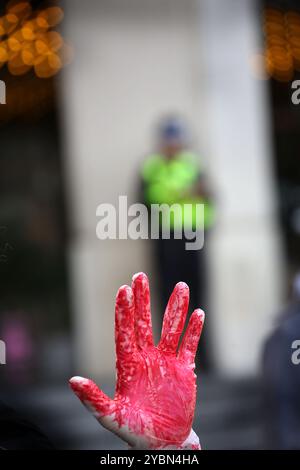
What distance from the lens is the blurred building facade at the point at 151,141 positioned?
739 cm

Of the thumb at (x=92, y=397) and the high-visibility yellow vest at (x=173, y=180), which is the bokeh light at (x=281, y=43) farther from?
the thumb at (x=92, y=397)

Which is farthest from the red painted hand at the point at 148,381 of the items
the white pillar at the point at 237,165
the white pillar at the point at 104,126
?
the white pillar at the point at 237,165

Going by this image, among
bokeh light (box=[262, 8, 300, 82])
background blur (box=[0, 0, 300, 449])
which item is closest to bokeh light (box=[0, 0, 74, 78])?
background blur (box=[0, 0, 300, 449])

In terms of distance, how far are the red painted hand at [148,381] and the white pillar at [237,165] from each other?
5527 millimetres

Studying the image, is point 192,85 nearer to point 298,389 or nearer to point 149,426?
point 298,389

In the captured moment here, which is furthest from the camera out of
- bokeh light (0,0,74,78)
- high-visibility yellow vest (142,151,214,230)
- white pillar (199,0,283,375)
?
white pillar (199,0,283,375)

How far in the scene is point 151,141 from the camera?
7570mm

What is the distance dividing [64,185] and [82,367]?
125 cm

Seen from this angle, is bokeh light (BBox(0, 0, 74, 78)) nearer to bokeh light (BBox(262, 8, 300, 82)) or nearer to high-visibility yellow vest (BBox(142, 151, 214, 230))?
high-visibility yellow vest (BBox(142, 151, 214, 230))

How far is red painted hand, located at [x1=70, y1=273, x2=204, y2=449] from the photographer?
1.83m

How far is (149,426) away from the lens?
6.05 ft

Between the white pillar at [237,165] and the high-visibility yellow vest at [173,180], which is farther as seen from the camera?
the white pillar at [237,165]

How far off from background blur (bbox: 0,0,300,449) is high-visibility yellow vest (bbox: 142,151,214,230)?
0.71 feet

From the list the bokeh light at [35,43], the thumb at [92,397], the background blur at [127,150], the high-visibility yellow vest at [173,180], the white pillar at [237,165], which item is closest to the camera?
the thumb at [92,397]
